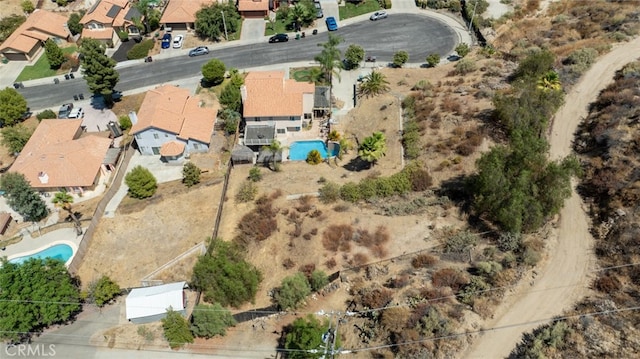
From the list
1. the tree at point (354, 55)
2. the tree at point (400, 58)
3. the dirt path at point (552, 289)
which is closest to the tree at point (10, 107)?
the tree at point (354, 55)

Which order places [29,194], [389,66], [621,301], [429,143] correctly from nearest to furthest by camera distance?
[621,301]
[29,194]
[429,143]
[389,66]

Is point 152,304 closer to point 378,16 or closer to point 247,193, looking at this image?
point 247,193

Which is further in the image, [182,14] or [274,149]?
[182,14]

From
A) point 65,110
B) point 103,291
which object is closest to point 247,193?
point 103,291

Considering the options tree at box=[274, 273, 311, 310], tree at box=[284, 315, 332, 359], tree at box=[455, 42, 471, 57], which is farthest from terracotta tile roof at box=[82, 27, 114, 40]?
tree at box=[284, 315, 332, 359]

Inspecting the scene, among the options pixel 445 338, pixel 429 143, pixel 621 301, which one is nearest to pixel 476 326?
pixel 445 338

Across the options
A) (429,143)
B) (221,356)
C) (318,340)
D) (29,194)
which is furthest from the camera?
(429,143)

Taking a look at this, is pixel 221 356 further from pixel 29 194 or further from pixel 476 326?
pixel 29 194
